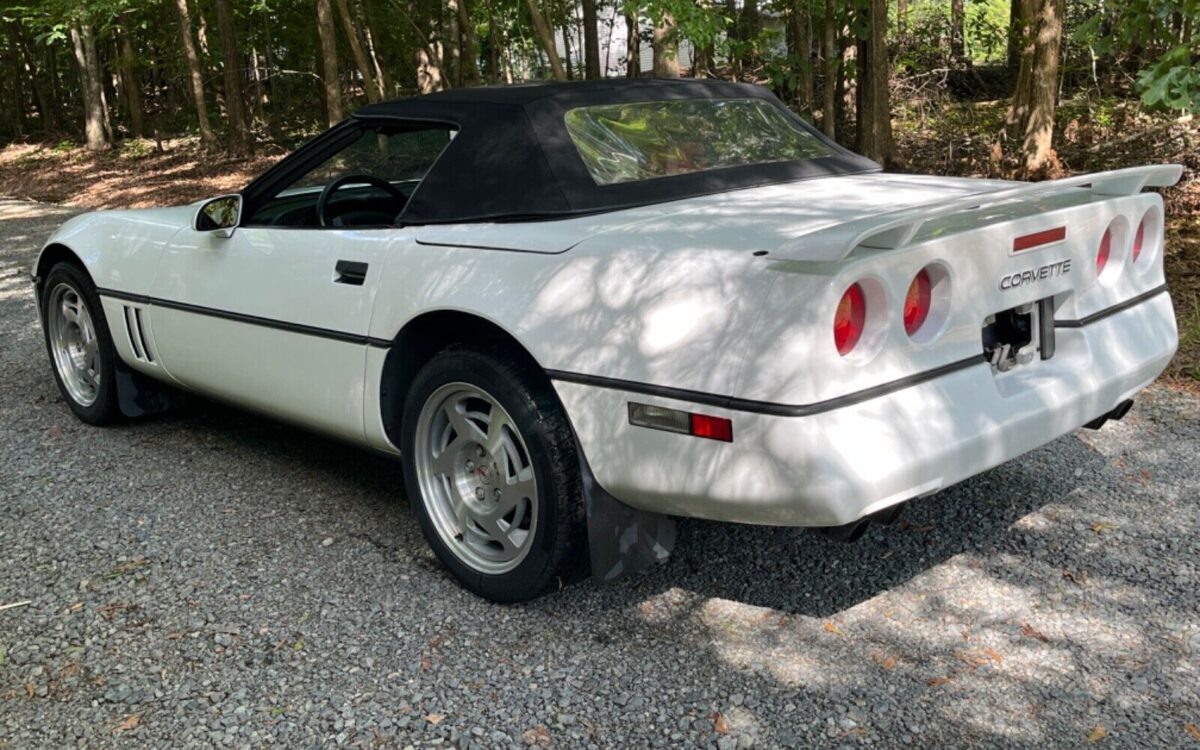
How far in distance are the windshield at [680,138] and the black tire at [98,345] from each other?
276 centimetres

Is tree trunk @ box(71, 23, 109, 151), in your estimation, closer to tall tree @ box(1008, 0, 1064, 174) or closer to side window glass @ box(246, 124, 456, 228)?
tall tree @ box(1008, 0, 1064, 174)

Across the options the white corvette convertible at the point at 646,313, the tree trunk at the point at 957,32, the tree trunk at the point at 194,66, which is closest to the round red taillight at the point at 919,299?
the white corvette convertible at the point at 646,313

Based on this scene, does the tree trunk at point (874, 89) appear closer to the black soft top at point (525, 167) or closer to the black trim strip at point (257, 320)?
the black soft top at point (525, 167)

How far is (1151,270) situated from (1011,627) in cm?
132

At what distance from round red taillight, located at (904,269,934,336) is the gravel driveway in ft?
3.02

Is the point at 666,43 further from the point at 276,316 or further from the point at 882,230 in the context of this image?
the point at 882,230

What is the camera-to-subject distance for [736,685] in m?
2.86

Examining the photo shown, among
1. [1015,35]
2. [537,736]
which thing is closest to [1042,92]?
[1015,35]

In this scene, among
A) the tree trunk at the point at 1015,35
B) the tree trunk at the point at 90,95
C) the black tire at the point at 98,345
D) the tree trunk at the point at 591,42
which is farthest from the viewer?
the tree trunk at the point at 90,95

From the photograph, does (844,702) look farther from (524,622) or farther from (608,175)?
(608,175)

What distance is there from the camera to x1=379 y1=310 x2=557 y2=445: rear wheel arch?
326cm

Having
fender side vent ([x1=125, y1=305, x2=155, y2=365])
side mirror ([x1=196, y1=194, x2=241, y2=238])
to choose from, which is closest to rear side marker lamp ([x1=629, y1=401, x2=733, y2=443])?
side mirror ([x1=196, y1=194, x2=241, y2=238])

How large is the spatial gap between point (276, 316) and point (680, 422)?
1885 millimetres

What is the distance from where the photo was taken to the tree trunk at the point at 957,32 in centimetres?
1357
